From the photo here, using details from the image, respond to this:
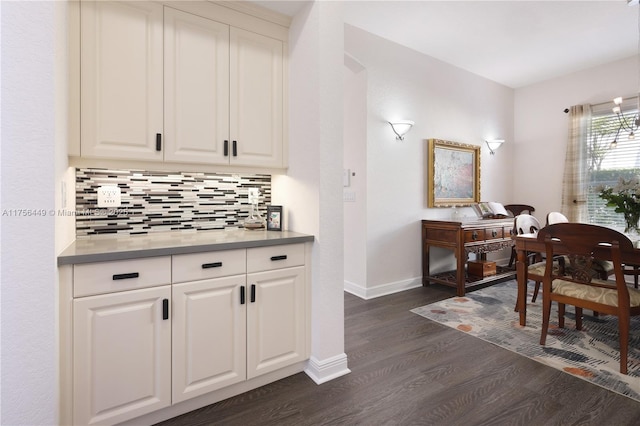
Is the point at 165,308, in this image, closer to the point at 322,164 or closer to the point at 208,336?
the point at 208,336

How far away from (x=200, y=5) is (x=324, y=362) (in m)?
2.29

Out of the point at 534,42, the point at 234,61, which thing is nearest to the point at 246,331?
the point at 234,61

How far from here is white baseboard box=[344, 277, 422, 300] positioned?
3557 millimetres

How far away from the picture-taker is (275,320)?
1891mm

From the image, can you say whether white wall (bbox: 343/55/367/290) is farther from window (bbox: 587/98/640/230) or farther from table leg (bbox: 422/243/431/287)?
window (bbox: 587/98/640/230)

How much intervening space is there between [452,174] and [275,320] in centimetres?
335

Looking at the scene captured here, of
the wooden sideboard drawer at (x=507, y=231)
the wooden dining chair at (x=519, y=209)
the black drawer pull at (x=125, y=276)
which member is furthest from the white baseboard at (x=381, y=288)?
the black drawer pull at (x=125, y=276)

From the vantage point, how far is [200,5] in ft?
6.09

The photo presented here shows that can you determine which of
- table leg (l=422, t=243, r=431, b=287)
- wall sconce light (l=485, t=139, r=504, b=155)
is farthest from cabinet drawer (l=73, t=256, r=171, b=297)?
wall sconce light (l=485, t=139, r=504, b=155)

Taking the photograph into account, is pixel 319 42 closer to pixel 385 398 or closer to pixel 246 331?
pixel 246 331

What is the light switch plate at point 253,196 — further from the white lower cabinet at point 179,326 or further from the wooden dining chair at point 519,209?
the wooden dining chair at point 519,209

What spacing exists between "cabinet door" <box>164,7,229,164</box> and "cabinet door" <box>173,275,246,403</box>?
2.52 ft

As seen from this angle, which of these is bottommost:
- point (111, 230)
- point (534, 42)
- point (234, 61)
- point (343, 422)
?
point (343, 422)

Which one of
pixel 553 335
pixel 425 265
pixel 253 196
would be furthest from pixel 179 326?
pixel 425 265
